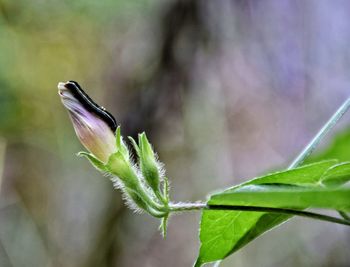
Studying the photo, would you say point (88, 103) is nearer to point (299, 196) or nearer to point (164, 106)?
point (299, 196)

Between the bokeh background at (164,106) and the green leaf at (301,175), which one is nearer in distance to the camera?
the green leaf at (301,175)

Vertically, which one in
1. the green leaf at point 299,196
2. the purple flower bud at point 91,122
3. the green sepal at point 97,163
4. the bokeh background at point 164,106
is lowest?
the bokeh background at point 164,106

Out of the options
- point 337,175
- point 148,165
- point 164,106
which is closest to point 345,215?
point 337,175

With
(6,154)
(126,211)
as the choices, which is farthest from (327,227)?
(6,154)

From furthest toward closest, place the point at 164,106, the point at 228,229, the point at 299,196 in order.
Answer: the point at 164,106 → the point at 228,229 → the point at 299,196

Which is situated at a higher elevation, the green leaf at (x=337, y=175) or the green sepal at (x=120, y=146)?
the green sepal at (x=120, y=146)

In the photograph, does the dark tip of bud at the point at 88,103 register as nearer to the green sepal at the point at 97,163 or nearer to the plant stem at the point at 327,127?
the green sepal at the point at 97,163

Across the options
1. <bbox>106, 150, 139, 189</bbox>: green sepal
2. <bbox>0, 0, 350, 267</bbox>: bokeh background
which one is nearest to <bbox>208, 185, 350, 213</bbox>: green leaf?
<bbox>106, 150, 139, 189</bbox>: green sepal

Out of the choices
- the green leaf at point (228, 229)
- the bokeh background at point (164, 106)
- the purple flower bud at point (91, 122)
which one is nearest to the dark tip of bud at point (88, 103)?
the purple flower bud at point (91, 122)
